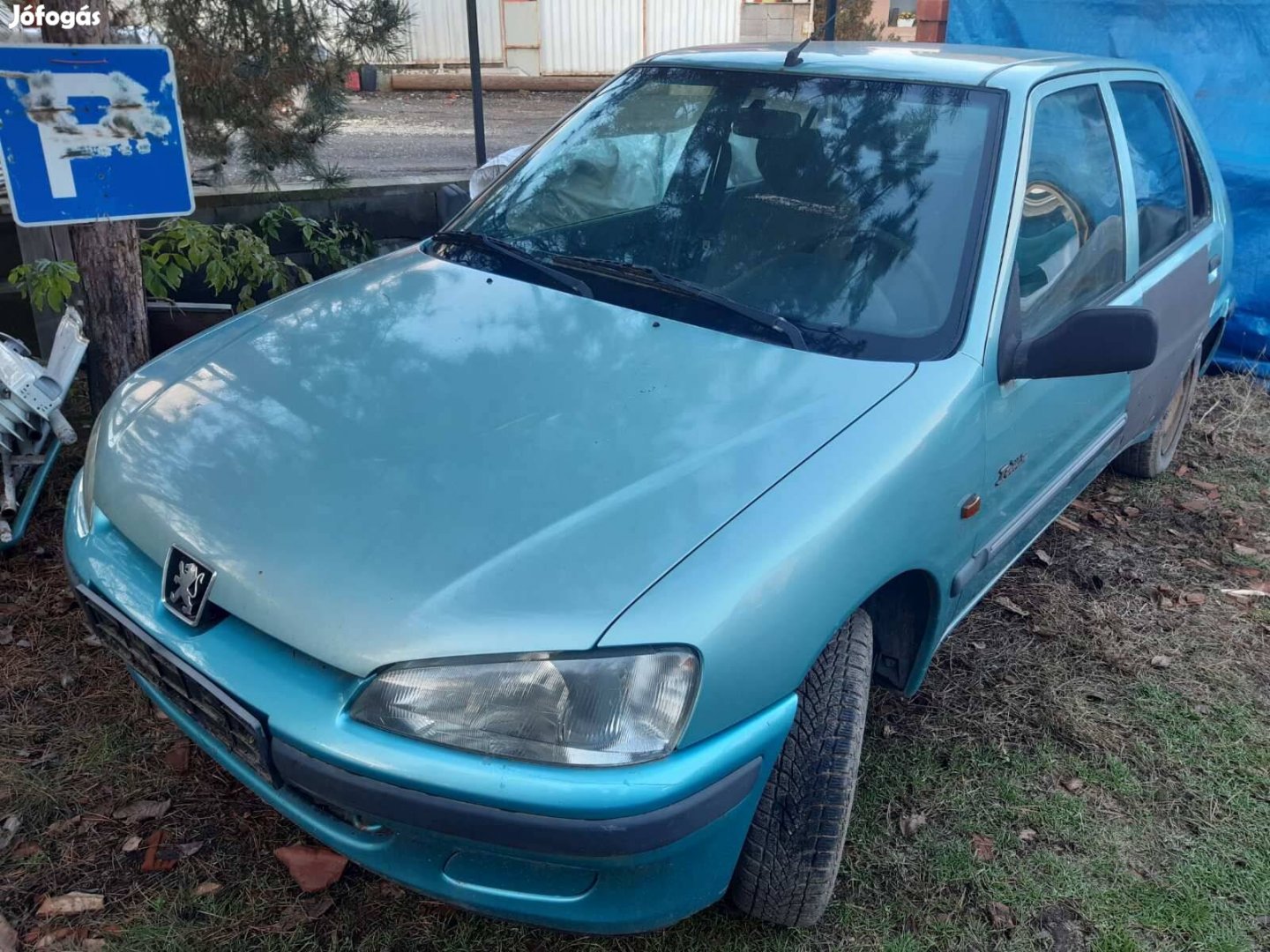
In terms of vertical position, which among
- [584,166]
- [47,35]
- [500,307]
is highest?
[47,35]

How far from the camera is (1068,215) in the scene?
2.79 meters

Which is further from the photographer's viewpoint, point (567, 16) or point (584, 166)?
point (567, 16)

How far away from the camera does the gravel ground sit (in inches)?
354

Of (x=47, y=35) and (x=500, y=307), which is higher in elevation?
(x=47, y=35)

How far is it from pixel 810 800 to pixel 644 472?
0.73 metres

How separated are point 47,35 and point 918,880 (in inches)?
135

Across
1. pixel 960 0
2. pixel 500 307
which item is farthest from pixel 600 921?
pixel 960 0

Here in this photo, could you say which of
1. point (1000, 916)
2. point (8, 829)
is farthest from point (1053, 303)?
point (8, 829)

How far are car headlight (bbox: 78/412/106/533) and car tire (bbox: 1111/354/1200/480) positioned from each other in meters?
3.69

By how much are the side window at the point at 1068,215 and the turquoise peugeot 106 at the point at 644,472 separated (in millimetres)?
15

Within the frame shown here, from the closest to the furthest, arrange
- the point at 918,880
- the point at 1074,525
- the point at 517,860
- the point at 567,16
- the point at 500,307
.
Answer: the point at 517,860 < the point at 918,880 < the point at 500,307 < the point at 1074,525 < the point at 567,16

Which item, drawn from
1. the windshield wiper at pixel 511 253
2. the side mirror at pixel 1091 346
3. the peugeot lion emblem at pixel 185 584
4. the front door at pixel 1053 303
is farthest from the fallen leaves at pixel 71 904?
the side mirror at pixel 1091 346

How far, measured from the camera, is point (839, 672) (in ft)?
6.74

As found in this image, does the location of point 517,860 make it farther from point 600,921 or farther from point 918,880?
point 918,880
